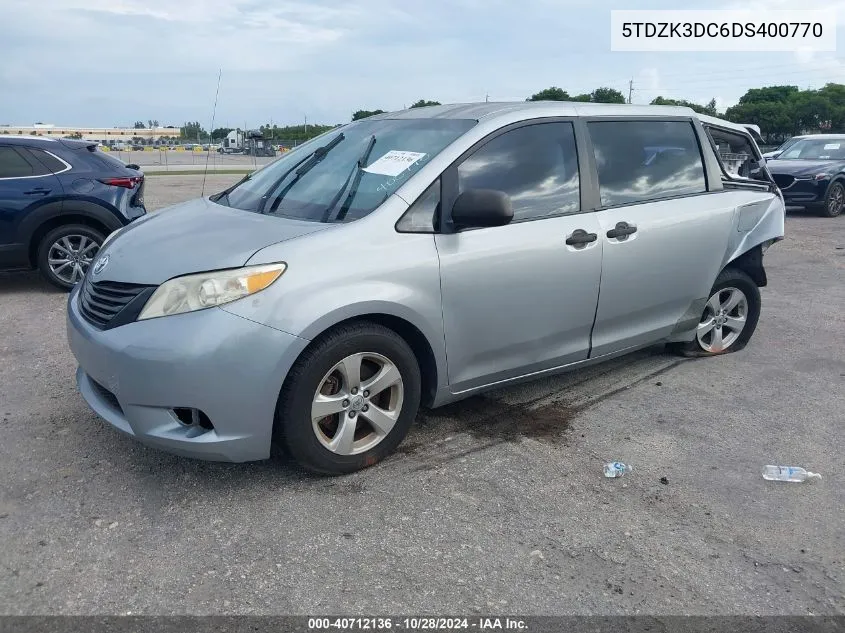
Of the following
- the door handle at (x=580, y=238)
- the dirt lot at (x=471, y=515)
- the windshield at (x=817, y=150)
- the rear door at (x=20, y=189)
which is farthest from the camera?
the windshield at (x=817, y=150)

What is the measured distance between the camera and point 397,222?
132 inches

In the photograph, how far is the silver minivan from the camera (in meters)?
3.00

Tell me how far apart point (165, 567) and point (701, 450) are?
8.79ft

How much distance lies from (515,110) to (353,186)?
100cm

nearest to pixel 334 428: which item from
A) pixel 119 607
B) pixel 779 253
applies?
pixel 119 607

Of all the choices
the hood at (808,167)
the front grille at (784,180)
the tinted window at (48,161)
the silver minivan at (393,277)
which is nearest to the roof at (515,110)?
the silver minivan at (393,277)

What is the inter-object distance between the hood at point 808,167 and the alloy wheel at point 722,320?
9810mm

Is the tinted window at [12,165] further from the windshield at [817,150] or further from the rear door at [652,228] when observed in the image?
the windshield at [817,150]

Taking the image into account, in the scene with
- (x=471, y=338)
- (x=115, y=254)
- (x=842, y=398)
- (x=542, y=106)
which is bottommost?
(x=842, y=398)

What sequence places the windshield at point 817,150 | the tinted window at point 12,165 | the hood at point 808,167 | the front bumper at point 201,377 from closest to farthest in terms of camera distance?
the front bumper at point 201,377 < the tinted window at point 12,165 < the hood at point 808,167 < the windshield at point 817,150

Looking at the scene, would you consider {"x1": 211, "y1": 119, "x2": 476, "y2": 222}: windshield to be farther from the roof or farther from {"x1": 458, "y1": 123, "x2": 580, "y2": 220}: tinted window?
{"x1": 458, "y1": 123, "x2": 580, "y2": 220}: tinted window

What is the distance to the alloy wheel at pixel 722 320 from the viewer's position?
201 inches

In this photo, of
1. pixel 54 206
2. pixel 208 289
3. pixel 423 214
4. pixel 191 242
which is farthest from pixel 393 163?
pixel 54 206

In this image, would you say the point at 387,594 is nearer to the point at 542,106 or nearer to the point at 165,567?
the point at 165,567
